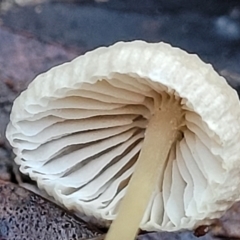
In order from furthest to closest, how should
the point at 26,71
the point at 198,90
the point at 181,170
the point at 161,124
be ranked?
the point at 26,71 < the point at 181,170 < the point at 161,124 < the point at 198,90

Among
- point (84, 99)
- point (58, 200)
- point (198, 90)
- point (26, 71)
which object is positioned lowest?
point (58, 200)

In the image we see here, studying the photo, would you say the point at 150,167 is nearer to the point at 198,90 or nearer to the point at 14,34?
the point at 198,90

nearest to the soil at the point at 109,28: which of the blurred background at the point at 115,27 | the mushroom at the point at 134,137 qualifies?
the blurred background at the point at 115,27

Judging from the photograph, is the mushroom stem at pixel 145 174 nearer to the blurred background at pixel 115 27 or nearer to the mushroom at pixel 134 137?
the mushroom at pixel 134 137

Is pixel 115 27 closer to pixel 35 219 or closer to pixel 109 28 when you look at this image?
pixel 109 28

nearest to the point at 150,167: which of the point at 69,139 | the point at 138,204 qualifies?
the point at 138,204

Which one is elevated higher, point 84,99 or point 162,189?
→ point 84,99
